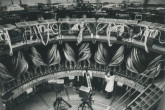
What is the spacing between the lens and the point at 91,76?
62.0ft

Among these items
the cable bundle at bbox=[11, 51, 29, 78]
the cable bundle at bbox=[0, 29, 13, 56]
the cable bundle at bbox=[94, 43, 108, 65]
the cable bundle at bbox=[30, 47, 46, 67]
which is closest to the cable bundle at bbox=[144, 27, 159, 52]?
the cable bundle at bbox=[94, 43, 108, 65]

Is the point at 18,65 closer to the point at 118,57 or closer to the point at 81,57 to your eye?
the point at 81,57

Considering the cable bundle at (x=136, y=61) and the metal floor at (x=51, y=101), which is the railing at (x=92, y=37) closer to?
the cable bundle at (x=136, y=61)

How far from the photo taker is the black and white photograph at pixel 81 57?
50.1ft

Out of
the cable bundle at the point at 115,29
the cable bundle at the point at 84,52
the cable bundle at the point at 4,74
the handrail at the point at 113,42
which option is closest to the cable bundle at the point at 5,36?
the handrail at the point at 113,42

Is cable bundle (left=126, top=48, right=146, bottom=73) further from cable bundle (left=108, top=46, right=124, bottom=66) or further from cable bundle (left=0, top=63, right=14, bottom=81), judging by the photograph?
cable bundle (left=0, top=63, right=14, bottom=81)

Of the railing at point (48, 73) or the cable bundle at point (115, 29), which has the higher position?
the cable bundle at point (115, 29)

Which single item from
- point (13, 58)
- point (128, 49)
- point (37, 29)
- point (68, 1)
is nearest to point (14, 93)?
point (13, 58)

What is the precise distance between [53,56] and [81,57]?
2886 millimetres

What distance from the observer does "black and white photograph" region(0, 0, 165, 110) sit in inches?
601

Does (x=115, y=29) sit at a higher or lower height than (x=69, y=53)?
higher

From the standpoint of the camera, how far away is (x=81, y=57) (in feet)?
61.2

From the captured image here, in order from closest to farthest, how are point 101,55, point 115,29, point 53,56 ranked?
point 115,29
point 53,56
point 101,55

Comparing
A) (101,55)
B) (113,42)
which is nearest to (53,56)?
(101,55)
